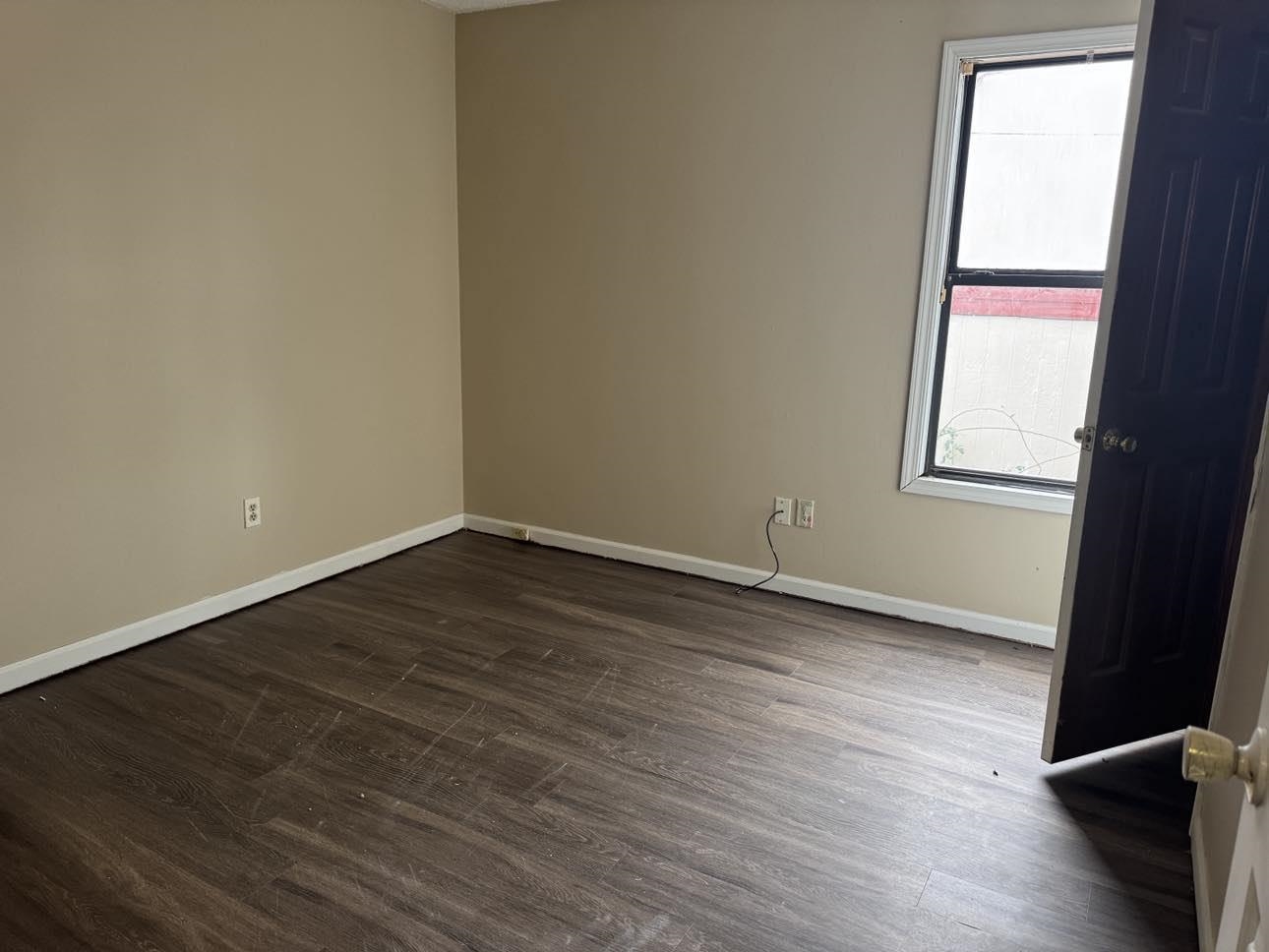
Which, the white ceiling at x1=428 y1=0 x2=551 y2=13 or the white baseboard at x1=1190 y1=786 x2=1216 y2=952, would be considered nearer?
the white baseboard at x1=1190 y1=786 x2=1216 y2=952

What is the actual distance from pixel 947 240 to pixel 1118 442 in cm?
128

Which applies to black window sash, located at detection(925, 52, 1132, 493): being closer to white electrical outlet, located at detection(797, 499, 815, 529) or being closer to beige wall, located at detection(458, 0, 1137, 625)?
beige wall, located at detection(458, 0, 1137, 625)

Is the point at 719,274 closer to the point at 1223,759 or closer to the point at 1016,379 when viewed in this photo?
the point at 1016,379

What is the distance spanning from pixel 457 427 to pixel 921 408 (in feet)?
7.49

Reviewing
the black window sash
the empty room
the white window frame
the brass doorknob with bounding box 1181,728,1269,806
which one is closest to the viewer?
the brass doorknob with bounding box 1181,728,1269,806

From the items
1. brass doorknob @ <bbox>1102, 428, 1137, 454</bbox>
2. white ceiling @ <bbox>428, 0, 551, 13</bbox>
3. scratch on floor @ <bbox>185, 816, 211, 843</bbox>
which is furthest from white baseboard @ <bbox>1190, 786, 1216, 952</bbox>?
white ceiling @ <bbox>428, 0, 551, 13</bbox>

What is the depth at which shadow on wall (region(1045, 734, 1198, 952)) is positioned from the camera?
72.9 inches

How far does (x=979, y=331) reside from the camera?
326 centimetres

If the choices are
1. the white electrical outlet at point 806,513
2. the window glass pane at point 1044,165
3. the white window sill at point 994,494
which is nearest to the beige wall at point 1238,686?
the white window sill at point 994,494

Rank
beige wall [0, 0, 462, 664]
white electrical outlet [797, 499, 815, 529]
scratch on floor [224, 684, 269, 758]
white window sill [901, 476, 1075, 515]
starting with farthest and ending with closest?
white electrical outlet [797, 499, 815, 529]
white window sill [901, 476, 1075, 515]
beige wall [0, 0, 462, 664]
scratch on floor [224, 684, 269, 758]

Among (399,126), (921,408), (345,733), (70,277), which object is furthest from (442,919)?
(399,126)

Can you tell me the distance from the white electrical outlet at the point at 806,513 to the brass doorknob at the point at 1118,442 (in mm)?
1511

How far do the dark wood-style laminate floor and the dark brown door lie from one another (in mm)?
293

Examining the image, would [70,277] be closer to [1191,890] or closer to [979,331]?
[979,331]
